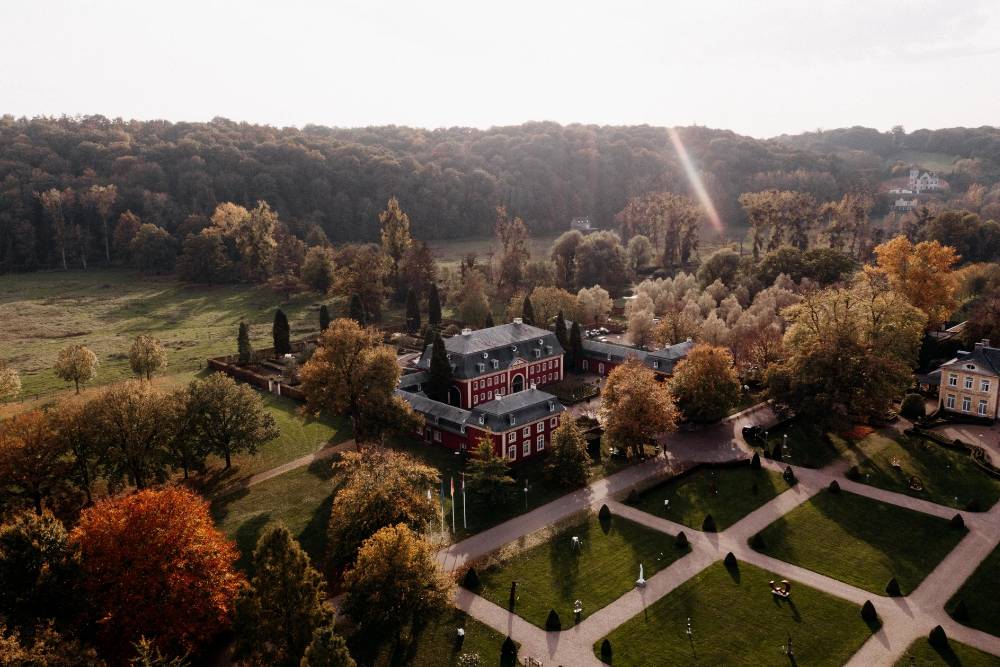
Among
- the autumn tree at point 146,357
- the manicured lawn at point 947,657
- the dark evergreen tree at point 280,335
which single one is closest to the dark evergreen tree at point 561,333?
the dark evergreen tree at point 280,335

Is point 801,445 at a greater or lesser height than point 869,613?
greater

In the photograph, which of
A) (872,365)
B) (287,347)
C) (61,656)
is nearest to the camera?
(61,656)

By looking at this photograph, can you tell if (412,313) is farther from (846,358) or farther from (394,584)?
(394,584)

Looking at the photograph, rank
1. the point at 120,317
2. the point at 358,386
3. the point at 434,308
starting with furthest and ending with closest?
the point at 120,317 < the point at 434,308 < the point at 358,386

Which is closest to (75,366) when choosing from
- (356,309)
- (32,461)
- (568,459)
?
(32,461)

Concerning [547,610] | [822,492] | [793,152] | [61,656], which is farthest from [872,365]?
[793,152]

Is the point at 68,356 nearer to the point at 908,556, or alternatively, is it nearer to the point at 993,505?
the point at 908,556

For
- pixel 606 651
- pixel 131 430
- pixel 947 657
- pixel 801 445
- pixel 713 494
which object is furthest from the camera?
pixel 801 445
